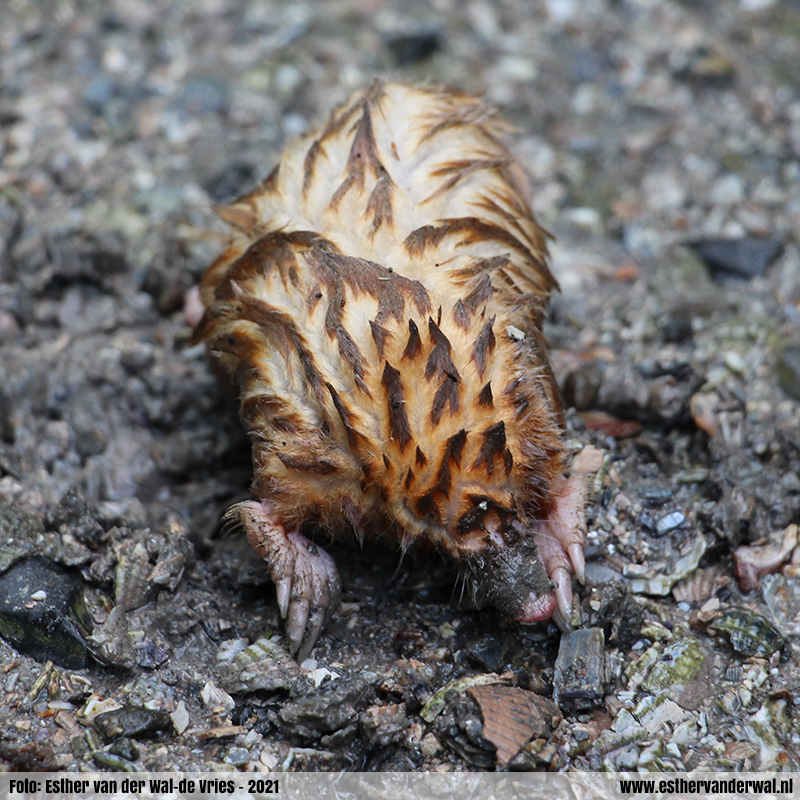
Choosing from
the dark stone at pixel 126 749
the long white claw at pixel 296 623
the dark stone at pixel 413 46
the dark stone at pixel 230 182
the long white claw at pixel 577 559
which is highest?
the dark stone at pixel 413 46

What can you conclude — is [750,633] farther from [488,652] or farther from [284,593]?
[284,593]

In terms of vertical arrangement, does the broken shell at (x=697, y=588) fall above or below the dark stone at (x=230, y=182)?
below

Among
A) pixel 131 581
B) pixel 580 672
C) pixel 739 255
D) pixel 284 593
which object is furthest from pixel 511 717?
pixel 739 255

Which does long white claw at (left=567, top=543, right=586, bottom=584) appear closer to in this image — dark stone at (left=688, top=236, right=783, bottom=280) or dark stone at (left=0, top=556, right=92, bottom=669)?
dark stone at (left=0, top=556, right=92, bottom=669)

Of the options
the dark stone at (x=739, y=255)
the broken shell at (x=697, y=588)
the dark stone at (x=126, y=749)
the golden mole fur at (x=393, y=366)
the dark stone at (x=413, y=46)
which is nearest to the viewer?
the dark stone at (x=126, y=749)

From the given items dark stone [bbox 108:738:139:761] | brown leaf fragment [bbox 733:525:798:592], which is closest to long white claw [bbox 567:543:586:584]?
brown leaf fragment [bbox 733:525:798:592]

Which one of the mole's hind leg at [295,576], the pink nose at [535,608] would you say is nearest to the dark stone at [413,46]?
the mole's hind leg at [295,576]

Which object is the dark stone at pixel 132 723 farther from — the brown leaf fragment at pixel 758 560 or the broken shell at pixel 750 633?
the brown leaf fragment at pixel 758 560
